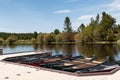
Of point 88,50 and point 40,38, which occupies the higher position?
point 40,38

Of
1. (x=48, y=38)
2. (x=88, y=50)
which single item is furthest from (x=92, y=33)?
(x=88, y=50)

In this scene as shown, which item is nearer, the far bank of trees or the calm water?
the calm water

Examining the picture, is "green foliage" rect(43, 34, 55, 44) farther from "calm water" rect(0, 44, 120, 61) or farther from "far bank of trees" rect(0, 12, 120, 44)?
"calm water" rect(0, 44, 120, 61)

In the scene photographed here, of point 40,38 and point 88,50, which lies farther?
point 40,38

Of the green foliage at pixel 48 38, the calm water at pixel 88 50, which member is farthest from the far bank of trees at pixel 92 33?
the calm water at pixel 88 50

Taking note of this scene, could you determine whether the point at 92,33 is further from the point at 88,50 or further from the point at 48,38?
the point at 88,50

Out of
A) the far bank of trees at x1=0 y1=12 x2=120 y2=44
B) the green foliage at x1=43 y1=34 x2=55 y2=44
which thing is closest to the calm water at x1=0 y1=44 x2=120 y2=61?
the far bank of trees at x1=0 y1=12 x2=120 y2=44

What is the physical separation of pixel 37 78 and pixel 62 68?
372cm

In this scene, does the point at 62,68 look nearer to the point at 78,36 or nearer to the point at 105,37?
the point at 105,37

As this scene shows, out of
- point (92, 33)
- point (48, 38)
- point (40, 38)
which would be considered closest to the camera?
point (92, 33)

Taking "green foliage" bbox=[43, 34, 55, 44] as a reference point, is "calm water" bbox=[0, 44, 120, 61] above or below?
below

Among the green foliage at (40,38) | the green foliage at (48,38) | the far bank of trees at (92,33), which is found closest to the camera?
the far bank of trees at (92,33)

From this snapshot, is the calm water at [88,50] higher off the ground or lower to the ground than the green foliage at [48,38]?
lower

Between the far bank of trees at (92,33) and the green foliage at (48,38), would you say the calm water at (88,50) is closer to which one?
the far bank of trees at (92,33)
